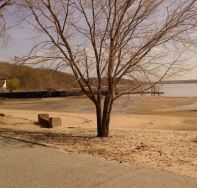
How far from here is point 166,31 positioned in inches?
393

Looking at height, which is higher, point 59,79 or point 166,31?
point 166,31

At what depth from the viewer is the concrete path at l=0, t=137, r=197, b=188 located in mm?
5711

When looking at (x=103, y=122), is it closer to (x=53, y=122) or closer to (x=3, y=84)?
(x=53, y=122)

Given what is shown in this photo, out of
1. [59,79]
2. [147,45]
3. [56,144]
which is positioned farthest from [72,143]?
[147,45]

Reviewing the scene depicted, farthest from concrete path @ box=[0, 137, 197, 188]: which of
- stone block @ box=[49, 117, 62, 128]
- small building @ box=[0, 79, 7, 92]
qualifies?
small building @ box=[0, 79, 7, 92]

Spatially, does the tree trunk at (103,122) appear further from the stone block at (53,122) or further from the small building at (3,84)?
the small building at (3,84)

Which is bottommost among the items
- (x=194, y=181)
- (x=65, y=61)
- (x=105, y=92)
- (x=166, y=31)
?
(x=194, y=181)

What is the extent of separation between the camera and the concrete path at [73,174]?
5711 millimetres

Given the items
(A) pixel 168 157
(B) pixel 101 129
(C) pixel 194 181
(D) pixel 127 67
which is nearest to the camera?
(C) pixel 194 181

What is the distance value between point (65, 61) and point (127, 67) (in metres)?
1.50

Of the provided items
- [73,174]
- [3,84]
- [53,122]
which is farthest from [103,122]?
[3,84]

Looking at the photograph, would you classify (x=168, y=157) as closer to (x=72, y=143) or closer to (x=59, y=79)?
(x=72, y=143)

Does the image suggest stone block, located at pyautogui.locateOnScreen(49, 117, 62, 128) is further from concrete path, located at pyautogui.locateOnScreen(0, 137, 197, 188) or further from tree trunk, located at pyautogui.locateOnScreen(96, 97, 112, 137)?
concrete path, located at pyautogui.locateOnScreen(0, 137, 197, 188)

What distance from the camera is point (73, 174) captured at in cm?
623
